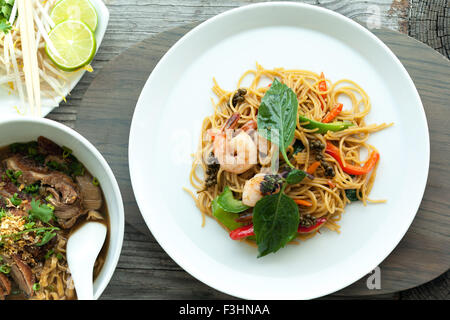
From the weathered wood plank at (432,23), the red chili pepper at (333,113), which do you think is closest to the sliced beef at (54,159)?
the red chili pepper at (333,113)

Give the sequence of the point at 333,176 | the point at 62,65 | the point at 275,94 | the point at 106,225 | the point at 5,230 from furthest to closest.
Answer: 1. the point at 62,65
2. the point at 333,176
3. the point at 275,94
4. the point at 106,225
5. the point at 5,230

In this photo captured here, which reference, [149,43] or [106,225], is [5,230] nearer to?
[106,225]

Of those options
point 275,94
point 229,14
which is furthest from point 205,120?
point 229,14

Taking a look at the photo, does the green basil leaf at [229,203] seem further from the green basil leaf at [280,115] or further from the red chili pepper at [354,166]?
the red chili pepper at [354,166]

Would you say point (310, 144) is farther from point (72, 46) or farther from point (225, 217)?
point (72, 46)


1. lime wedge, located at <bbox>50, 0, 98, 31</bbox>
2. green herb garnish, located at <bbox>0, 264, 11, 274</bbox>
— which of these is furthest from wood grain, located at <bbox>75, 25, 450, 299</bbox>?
green herb garnish, located at <bbox>0, 264, 11, 274</bbox>

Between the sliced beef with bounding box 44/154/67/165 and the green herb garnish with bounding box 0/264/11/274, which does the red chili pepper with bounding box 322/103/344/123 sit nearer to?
the sliced beef with bounding box 44/154/67/165

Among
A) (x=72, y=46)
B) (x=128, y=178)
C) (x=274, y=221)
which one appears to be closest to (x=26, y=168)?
(x=128, y=178)
